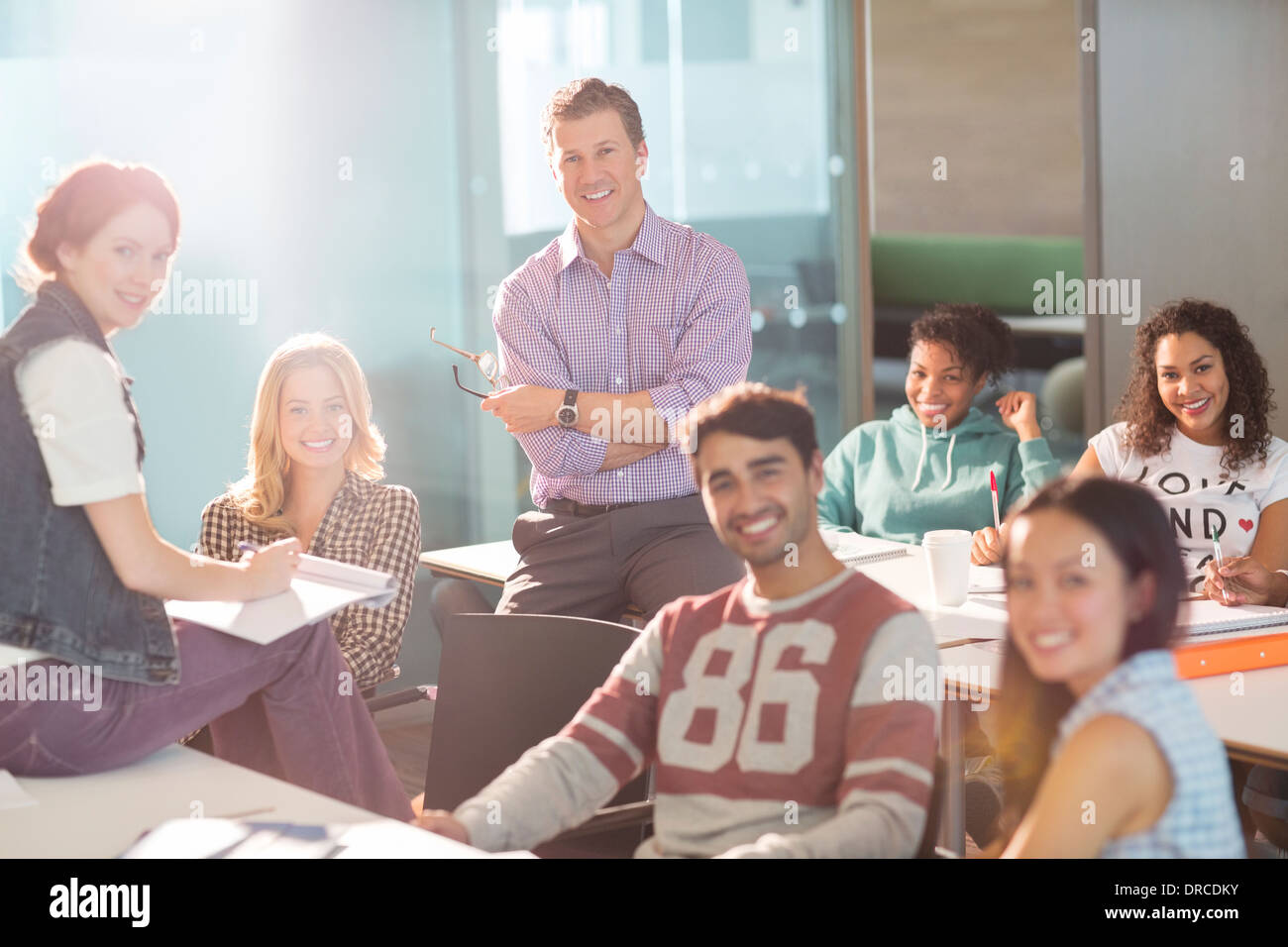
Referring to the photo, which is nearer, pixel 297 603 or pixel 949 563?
pixel 297 603

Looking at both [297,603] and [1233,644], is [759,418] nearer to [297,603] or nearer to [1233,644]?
[297,603]

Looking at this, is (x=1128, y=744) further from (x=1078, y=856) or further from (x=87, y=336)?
(x=87, y=336)

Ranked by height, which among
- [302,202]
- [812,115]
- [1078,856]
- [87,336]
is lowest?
[1078,856]

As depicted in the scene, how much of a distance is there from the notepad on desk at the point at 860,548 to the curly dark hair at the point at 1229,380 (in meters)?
0.58

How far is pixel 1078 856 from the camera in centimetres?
125

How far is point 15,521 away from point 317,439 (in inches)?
45.3

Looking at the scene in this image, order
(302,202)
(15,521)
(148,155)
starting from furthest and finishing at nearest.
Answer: (302,202), (148,155), (15,521)

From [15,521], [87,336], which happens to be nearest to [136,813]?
[15,521]

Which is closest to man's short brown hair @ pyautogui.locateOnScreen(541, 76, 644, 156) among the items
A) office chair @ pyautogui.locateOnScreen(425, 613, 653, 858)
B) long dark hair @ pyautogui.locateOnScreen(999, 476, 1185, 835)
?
office chair @ pyautogui.locateOnScreen(425, 613, 653, 858)

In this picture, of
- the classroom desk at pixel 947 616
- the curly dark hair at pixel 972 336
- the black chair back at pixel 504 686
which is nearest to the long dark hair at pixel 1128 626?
the classroom desk at pixel 947 616

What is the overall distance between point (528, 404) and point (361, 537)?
1.51 ft

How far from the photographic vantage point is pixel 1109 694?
49.5 inches

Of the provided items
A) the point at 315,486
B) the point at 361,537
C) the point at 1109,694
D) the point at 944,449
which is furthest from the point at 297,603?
the point at 944,449

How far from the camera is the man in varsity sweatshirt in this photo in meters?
1.55
